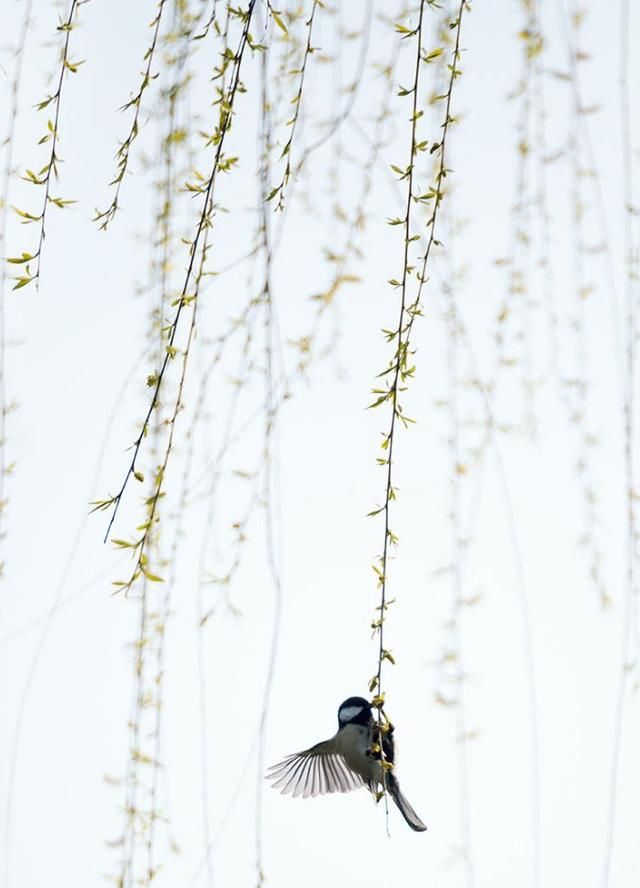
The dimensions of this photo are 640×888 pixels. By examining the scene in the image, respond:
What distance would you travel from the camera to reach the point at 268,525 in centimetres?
132

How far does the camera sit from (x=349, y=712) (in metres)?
3.09

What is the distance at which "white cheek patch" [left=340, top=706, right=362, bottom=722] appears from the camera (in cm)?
305

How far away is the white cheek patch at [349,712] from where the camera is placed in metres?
3.05

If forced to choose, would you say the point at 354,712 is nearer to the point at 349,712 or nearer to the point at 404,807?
the point at 349,712

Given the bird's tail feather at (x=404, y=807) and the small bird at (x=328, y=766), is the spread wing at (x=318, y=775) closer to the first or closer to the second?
the small bird at (x=328, y=766)

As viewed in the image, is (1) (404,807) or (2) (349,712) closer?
(1) (404,807)

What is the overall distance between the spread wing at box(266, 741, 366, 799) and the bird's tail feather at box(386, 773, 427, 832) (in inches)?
8.8

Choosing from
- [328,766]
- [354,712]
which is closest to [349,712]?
[354,712]

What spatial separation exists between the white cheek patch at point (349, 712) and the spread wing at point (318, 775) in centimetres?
8

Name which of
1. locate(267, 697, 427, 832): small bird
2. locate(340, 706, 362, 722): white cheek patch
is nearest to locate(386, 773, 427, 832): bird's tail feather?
locate(267, 697, 427, 832): small bird

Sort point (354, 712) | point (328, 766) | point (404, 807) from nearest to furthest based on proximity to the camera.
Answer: point (404, 807), point (328, 766), point (354, 712)

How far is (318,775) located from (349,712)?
179 mm

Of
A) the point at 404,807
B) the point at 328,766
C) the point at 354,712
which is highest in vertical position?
the point at 354,712

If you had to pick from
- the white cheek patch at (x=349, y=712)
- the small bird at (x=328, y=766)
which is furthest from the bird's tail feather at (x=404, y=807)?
the white cheek patch at (x=349, y=712)
